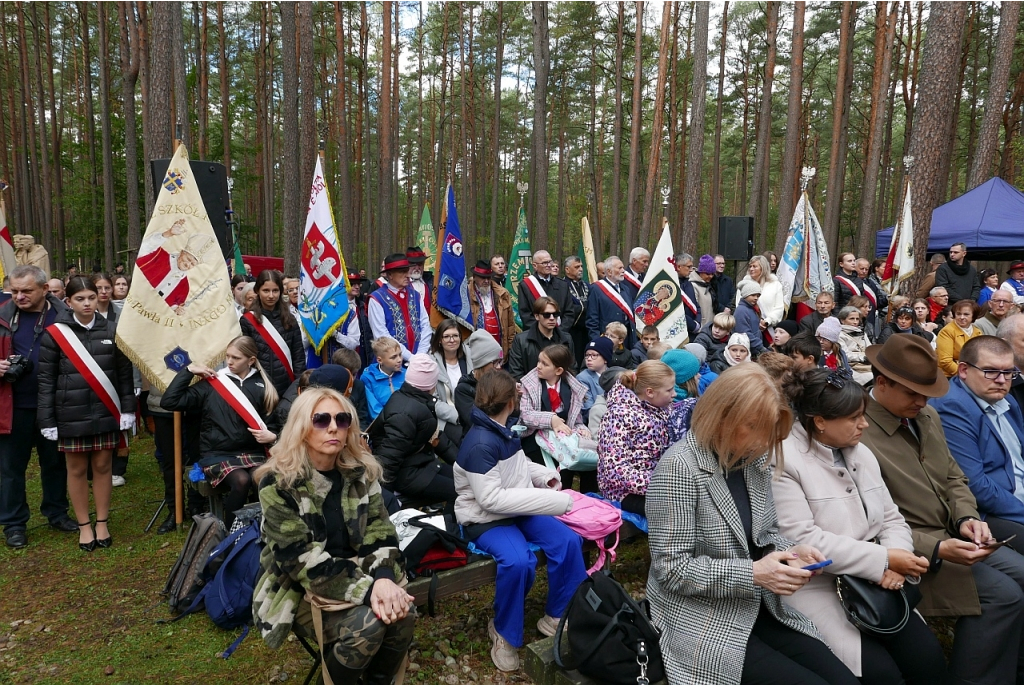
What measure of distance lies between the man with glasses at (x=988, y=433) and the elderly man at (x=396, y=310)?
15.4ft

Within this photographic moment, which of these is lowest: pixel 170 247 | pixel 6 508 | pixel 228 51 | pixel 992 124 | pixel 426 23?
pixel 6 508

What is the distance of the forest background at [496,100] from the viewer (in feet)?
46.7

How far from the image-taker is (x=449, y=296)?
313 inches

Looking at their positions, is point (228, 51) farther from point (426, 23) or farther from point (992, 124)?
point (992, 124)

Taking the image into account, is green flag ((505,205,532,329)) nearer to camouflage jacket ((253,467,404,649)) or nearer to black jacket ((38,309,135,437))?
black jacket ((38,309,135,437))

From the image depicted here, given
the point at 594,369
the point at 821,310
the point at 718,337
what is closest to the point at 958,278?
the point at 821,310

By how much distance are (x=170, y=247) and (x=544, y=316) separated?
353 cm

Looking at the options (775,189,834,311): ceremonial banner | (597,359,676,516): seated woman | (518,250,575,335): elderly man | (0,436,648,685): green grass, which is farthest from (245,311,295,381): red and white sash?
(775,189,834,311): ceremonial banner

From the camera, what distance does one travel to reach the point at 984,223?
1410 cm

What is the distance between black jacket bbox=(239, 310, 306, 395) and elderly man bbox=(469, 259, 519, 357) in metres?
2.76

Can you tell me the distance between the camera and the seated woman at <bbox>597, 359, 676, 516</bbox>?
416 cm

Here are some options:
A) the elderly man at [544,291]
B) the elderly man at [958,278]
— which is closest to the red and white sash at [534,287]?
the elderly man at [544,291]

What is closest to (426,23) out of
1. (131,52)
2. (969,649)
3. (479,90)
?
(479,90)

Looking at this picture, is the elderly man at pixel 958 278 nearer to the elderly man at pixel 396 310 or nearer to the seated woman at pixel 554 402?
the seated woman at pixel 554 402
